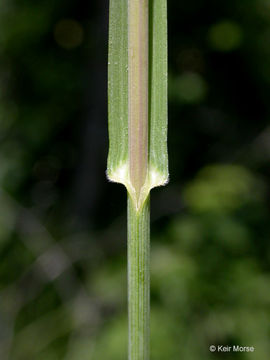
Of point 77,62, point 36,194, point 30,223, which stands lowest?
point 30,223

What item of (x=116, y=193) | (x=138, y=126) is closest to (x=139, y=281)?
(x=138, y=126)

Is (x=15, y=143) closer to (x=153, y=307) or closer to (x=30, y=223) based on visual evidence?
(x=30, y=223)

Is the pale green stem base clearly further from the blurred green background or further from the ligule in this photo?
the blurred green background

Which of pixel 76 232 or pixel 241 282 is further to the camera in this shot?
pixel 76 232

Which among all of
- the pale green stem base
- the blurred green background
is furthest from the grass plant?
the blurred green background

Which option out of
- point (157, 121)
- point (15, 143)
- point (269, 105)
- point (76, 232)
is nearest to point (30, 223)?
point (76, 232)

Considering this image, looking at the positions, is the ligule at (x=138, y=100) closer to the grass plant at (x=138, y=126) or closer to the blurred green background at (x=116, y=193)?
the grass plant at (x=138, y=126)
